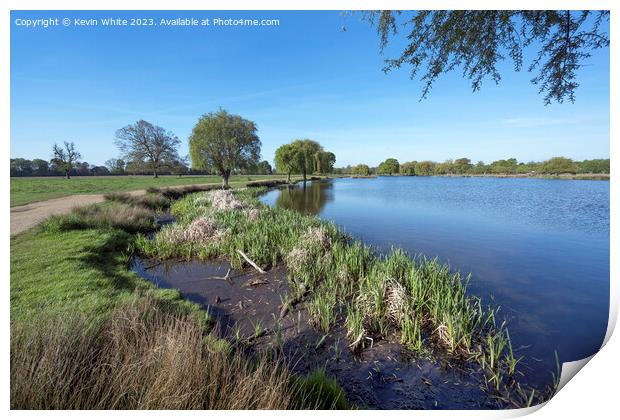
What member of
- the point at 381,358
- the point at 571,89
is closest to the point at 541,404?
the point at 381,358

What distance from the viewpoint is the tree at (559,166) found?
9.99 metres

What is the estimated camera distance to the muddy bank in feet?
9.89

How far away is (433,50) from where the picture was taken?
14.8 ft

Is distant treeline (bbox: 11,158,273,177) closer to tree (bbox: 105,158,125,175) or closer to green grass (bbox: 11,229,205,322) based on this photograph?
tree (bbox: 105,158,125,175)

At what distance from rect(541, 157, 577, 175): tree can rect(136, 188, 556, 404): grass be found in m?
8.46

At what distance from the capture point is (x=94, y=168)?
32.2 feet

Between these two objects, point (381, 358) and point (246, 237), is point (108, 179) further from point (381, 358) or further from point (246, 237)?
point (381, 358)

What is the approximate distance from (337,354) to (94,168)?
11.7 meters

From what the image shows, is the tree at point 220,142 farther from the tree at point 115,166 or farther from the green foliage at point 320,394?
the green foliage at point 320,394

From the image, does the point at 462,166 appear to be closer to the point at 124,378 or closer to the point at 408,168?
the point at 408,168

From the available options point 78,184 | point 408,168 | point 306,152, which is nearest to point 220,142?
point 78,184

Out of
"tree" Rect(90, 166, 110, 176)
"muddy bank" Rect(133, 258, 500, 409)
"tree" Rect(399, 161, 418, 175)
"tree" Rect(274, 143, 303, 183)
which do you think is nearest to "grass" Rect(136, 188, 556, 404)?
"muddy bank" Rect(133, 258, 500, 409)
